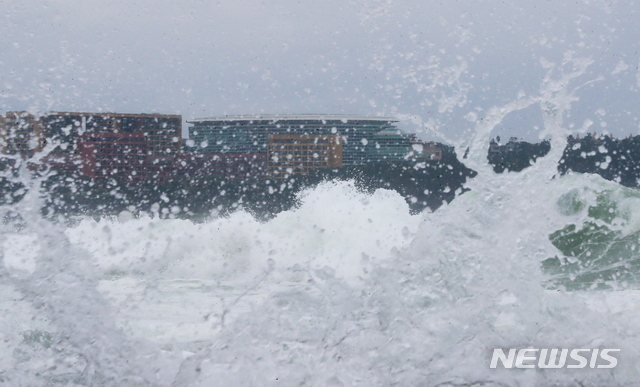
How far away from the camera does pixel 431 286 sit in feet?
17.7

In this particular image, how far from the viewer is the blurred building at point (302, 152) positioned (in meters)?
39.5

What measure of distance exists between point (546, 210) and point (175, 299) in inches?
178

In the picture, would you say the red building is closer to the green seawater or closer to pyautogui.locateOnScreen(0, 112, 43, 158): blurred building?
pyautogui.locateOnScreen(0, 112, 43, 158): blurred building

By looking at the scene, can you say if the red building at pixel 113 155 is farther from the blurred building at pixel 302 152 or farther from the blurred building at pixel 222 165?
the blurred building at pixel 302 152

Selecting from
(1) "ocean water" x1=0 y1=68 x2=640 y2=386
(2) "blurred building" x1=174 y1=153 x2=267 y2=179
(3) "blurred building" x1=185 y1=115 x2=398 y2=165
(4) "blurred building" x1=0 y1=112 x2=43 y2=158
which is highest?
(4) "blurred building" x1=0 y1=112 x2=43 y2=158

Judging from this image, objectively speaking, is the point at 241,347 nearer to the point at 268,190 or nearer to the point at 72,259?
the point at 72,259

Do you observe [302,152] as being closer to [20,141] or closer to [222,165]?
[222,165]

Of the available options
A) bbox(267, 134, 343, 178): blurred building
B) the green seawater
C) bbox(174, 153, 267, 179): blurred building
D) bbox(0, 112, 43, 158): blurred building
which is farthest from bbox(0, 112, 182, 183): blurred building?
the green seawater

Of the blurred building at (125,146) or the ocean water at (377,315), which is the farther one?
the blurred building at (125,146)

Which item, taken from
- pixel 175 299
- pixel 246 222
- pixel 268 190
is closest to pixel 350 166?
pixel 268 190

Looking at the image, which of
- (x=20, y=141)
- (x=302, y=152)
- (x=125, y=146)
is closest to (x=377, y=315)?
(x=20, y=141)

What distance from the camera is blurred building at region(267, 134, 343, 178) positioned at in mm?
39500

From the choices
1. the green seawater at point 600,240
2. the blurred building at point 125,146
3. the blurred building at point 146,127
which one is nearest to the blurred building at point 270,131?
the blurred building at point 146,127

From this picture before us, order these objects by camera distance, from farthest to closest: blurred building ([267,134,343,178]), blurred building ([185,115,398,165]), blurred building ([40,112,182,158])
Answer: blurred building ([267,134,343,178]) < blurred building ([40,112,182,158]) < blurred building ([185,115,398,165])
